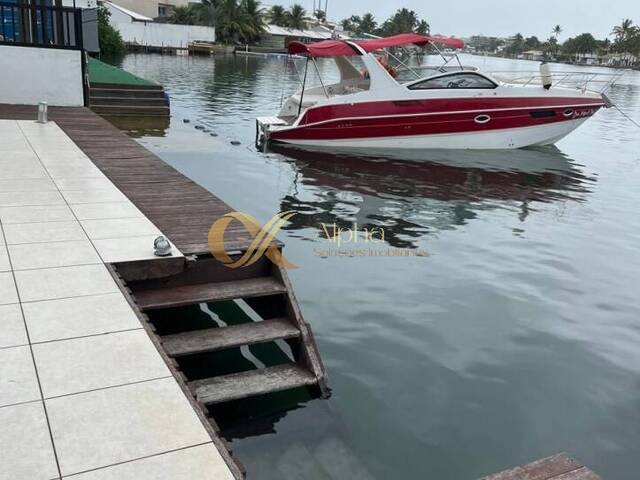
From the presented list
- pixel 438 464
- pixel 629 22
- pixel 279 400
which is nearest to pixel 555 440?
pixel 438 464

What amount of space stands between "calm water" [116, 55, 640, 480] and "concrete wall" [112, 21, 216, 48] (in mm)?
50883

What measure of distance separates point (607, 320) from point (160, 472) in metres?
5.44

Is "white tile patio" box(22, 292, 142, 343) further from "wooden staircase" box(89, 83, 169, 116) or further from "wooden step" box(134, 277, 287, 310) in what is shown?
"wooden staircase" box(89, 83, 169, 116)

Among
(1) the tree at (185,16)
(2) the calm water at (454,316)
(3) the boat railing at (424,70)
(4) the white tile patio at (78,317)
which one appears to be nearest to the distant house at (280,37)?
(1) the tree at (185,16)

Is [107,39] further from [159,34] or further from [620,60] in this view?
[620,60]

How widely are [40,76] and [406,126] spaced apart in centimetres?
867

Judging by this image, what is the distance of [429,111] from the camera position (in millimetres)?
14492

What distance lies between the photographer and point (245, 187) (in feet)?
35.7

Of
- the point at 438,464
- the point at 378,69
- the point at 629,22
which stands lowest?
the point at 438,464

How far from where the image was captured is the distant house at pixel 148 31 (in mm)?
57594

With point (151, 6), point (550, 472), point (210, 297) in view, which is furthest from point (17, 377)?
point (151, 6)

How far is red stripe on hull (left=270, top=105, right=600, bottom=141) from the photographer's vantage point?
14.6m

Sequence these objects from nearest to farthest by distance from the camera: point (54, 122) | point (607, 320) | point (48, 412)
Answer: point (48, 412) → point (607, 320) → point (54, 122)

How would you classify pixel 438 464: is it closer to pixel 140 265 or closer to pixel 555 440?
pixel 555 440
